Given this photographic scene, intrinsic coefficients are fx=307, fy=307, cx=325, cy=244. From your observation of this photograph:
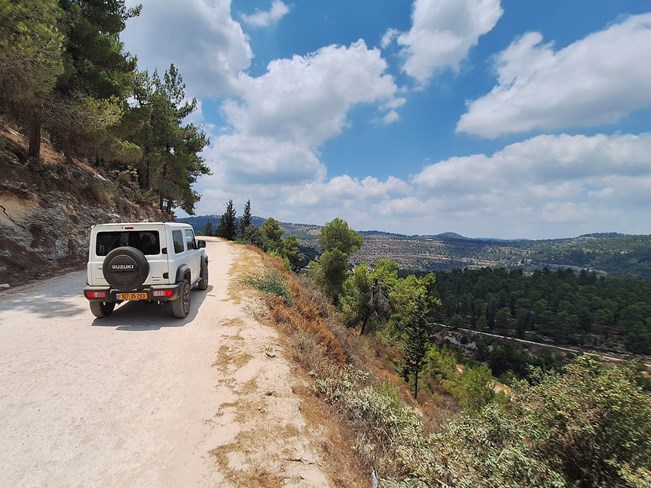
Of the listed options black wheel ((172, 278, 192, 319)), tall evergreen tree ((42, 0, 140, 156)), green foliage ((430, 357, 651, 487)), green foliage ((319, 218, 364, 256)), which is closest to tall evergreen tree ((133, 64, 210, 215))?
tall evergreen tree ((42, 0, 140, 156))

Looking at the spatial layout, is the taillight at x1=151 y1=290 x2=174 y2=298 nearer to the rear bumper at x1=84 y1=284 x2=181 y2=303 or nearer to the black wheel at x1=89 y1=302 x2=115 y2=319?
the rear bumper at x1=84 y1=284 x2=181 y2=303

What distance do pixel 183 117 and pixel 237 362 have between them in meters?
32.4

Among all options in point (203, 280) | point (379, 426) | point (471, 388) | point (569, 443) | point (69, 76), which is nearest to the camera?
point (569, 443)

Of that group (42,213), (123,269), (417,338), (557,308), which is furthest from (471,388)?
(557,308)

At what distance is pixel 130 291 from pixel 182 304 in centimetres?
124

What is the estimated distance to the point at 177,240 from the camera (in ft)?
28.3

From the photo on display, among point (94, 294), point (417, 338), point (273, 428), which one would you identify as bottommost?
point (417, 338)

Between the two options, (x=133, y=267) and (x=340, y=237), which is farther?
(x=340, y=237)

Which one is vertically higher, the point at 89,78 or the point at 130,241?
the point at 89,78

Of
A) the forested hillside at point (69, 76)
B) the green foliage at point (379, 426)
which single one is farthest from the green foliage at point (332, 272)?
the green foliage at point (379, 426)

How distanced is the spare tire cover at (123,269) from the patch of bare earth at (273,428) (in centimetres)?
267

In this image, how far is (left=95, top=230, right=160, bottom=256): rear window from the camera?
302 inches

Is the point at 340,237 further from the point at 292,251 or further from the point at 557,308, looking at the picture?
the point at 557,308

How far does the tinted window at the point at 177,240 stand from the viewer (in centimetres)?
837
